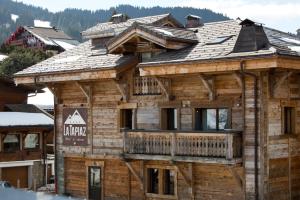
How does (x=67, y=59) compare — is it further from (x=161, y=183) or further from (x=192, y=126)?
(x=192, y=126)

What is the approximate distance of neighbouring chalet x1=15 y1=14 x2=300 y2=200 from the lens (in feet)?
69.9

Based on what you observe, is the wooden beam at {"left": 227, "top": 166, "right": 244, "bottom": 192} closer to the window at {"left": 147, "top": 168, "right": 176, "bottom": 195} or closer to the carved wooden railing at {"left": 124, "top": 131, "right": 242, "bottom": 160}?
the carved wooden railing at {"left": 124, "top": 131, "right": 242, "bottom": 160}

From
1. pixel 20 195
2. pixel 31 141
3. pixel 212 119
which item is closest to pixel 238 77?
pixel 212 119

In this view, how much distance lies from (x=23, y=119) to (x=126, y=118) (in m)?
11.3

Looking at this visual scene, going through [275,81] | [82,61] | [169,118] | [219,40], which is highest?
[219,40]

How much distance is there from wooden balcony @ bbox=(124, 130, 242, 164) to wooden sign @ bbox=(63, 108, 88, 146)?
3.66 metres

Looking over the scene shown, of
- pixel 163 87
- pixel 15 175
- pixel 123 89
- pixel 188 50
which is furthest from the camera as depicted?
pixel 15 175

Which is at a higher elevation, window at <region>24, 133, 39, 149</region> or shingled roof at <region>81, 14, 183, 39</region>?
shingled roof at <region>81, 14, 183, 39</region>

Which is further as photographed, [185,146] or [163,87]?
[163,87]

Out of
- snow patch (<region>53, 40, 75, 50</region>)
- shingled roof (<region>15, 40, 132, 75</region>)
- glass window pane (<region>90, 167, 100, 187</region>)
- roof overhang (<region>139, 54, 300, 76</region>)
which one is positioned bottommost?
glass window pane (<region>90, 167, 100, 187</region>)

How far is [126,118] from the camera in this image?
2609 centimetres

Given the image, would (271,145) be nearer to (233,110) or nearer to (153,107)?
(233,110)

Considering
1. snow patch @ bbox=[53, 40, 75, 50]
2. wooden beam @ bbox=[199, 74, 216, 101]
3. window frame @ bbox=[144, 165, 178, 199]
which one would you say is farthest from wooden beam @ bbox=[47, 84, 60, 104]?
snow patch @ bbox=[53, 40, 75, 50]

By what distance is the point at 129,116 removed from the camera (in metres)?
26.1
